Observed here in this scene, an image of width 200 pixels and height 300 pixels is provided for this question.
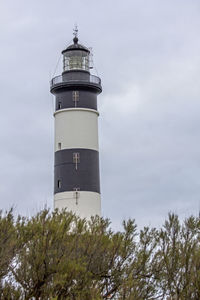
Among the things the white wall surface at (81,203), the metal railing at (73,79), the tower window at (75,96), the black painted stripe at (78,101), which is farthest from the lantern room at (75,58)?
the white wall surface at (81,203)

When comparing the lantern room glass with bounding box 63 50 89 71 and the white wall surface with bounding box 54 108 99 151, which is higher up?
the lantern room glass with bounding box 63 50 89 71

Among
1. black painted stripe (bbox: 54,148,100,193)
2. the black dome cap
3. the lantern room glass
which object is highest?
the black dome cap

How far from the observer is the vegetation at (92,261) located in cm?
1462

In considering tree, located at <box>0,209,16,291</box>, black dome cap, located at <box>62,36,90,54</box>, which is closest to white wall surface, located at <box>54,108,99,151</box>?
black dome cap, located at <box>62,36,90,54</box>

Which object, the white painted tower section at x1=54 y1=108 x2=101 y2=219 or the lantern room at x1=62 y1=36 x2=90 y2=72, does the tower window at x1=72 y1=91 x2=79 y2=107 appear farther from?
the lantern room at x1=62 y1=36 x2=90 y2=72

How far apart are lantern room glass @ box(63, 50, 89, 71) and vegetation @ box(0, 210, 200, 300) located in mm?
12599

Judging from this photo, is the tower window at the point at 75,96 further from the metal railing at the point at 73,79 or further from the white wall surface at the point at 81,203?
the white wall surface at the point at 81,203

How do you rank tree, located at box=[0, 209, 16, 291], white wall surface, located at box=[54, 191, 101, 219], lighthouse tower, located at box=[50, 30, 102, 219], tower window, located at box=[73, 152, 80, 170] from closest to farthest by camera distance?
tree, located at box=[0, 209, 16, 291]
white wall surface, located at box=[54, 191, 101, 219]
lighthouse tower, located at box=[50, 30, 102, 219]
tower window, located at box=[73, 152, 80, 170]

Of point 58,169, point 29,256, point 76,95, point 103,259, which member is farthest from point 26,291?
point 76,95

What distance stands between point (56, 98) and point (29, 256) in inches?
554

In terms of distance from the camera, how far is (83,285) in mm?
14977

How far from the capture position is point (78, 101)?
2708 cm

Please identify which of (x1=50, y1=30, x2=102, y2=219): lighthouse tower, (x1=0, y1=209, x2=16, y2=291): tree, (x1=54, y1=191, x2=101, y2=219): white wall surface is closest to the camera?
(x1=0, y1=209, x2=16, y2=291): tree

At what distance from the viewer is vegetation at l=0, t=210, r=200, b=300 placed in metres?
14.6
